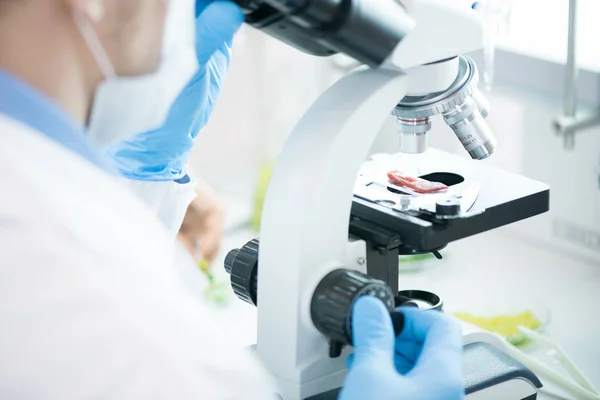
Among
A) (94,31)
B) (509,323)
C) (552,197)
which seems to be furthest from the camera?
(552,197)

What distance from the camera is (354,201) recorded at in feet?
3.37

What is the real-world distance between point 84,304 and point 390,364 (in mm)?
317

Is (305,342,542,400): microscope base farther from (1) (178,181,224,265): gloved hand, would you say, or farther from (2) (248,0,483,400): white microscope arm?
(1) (178,181,224,265): gloved hand

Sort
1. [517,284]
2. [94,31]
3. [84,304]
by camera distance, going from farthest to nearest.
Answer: [517,284], [94,31], [84,304]

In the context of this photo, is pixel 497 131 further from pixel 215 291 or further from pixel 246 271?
pixel 246 271

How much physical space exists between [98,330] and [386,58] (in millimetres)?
420

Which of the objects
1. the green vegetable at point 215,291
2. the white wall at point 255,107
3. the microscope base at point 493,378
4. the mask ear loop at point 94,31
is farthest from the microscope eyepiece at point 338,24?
the white wall at point 255,107

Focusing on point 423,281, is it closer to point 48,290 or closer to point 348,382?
point 348,382

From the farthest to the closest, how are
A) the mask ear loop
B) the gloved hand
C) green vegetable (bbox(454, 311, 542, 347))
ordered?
green vegetable (bbox(454, 311, 542, 347))
the gloved hand
the mask ear loop

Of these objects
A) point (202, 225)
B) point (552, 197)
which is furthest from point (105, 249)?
point (552, 197)

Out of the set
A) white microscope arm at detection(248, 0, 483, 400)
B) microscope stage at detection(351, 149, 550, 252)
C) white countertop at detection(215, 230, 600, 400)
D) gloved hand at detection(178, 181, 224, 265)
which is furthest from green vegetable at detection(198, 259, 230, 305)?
white microscope arm at detection(248, 0, 483, 400)

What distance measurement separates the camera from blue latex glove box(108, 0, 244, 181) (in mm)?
985

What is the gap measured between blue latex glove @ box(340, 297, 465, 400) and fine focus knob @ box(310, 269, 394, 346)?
2cm

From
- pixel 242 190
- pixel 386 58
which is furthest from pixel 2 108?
pixel 242 190
